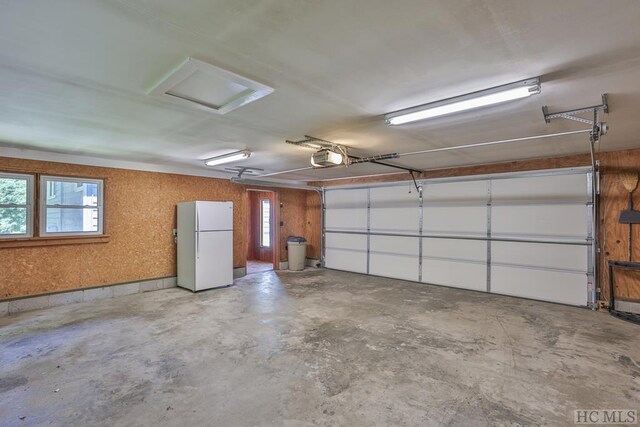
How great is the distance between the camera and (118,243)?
5.39 meters

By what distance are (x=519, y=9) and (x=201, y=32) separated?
5.26 feet

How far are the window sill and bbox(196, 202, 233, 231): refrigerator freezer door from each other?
1.56 metres

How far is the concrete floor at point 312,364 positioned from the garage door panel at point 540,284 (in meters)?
0.28

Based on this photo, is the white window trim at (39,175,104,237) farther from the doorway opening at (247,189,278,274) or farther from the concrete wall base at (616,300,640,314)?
the concrete wall base at (616,300,640,314)

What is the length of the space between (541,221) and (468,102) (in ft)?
12.5

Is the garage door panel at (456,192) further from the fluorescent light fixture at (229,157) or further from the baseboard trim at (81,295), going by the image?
the baseboard trim at (81,295)

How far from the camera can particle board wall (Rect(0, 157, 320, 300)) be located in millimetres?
4500

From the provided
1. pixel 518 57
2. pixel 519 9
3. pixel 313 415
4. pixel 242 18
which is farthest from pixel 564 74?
pixel 313 415

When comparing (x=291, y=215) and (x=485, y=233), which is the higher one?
(x=291, y=215)

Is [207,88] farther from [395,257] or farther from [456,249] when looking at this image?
[395,257]

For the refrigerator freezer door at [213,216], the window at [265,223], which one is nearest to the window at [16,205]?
the refrigerator freezer door at [213,216]

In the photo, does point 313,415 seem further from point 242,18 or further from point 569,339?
point 569,339

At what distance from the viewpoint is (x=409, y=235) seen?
674cm

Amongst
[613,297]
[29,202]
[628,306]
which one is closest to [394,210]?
[613,297]
